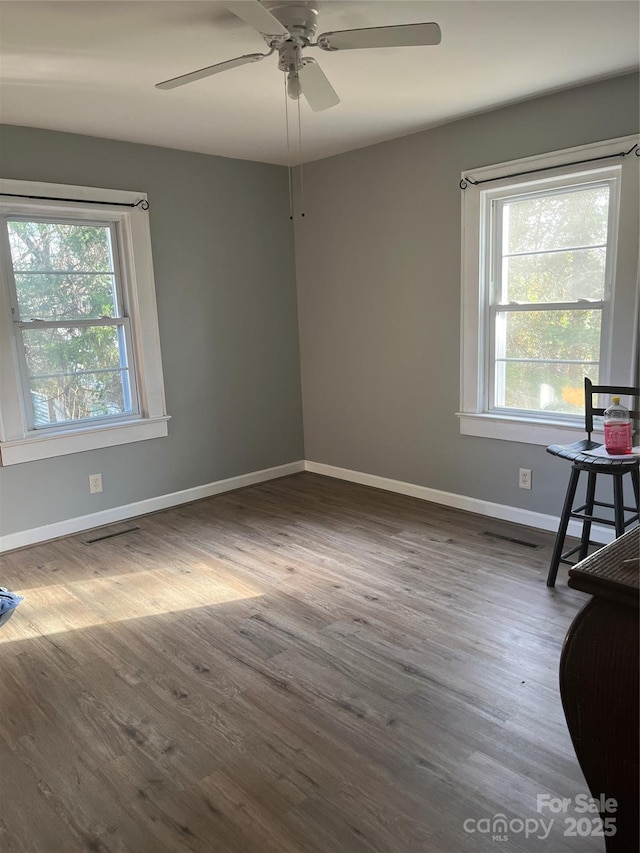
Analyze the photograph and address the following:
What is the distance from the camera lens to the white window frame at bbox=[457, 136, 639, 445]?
3035mm

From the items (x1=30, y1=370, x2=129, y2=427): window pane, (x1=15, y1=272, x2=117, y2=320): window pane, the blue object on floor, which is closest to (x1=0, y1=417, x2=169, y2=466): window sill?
(x1=30, y1=370, x2=129, y2=427): window pane

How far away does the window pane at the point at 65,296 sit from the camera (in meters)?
3.60

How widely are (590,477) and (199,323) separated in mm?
2806

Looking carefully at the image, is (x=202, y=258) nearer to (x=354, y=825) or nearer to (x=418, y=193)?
(x=418, y=193)

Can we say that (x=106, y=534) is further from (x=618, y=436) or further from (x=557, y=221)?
(x=557, y=221)

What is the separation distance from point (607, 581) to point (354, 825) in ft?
3.48

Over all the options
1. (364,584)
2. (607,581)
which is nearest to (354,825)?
(607,581)

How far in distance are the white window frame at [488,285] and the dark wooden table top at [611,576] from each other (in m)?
2.27

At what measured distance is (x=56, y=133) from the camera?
11.7 feet

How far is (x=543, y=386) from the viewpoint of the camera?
3.59 meters

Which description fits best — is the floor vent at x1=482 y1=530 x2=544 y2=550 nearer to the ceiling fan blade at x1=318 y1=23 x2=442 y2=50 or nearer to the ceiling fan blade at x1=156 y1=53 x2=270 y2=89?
the ceiling fan blade at x1=318 y1=23 x2=442 y2=50

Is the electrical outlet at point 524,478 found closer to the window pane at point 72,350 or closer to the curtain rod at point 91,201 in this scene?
the window pane at point 72,350

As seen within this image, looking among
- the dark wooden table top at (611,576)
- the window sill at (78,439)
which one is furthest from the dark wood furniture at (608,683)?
the window sill at (78,439)

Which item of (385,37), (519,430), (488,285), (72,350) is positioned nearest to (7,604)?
(72,350)
